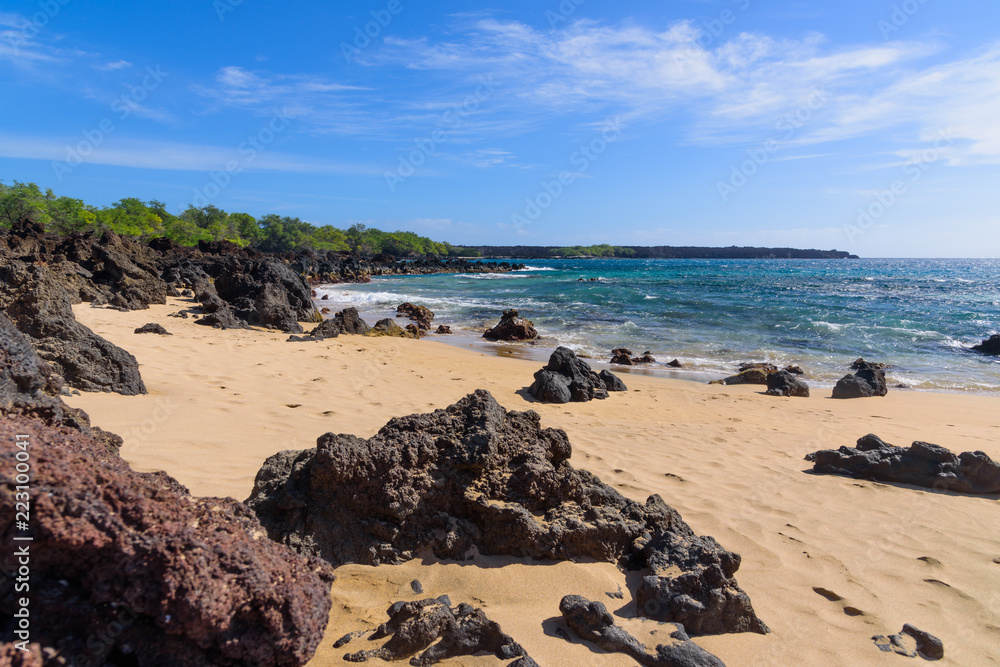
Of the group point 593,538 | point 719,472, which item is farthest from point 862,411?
point 593,538

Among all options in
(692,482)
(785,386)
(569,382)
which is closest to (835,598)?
(692,482)

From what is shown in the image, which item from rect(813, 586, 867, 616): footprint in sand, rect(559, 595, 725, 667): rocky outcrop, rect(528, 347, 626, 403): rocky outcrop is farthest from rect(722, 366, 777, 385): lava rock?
rect(559, 595, 725, 667): rocky outcrop

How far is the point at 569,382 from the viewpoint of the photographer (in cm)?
802

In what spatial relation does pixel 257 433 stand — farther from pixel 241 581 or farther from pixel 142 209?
pixel 142 209

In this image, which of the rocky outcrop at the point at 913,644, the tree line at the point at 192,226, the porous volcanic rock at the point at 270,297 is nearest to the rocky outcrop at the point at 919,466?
the rocky outcrop at the point at 913,644

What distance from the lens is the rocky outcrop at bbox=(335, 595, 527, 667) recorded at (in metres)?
2.04

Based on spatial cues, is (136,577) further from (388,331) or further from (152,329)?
(388,331)

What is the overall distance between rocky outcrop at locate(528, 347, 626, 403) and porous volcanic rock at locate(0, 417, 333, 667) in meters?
6.07

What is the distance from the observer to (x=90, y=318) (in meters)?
10.6

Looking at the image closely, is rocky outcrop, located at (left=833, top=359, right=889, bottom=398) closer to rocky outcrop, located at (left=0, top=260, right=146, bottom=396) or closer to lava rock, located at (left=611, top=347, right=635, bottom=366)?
lava rock, located at (left=611, top=347, right=635, bottom=366)

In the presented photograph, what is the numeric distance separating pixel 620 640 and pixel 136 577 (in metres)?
1.78

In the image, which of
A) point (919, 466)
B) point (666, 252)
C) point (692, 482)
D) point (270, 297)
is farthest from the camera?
point (666, 252)

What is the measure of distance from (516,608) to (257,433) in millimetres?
3169

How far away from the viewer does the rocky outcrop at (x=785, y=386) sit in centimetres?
917
